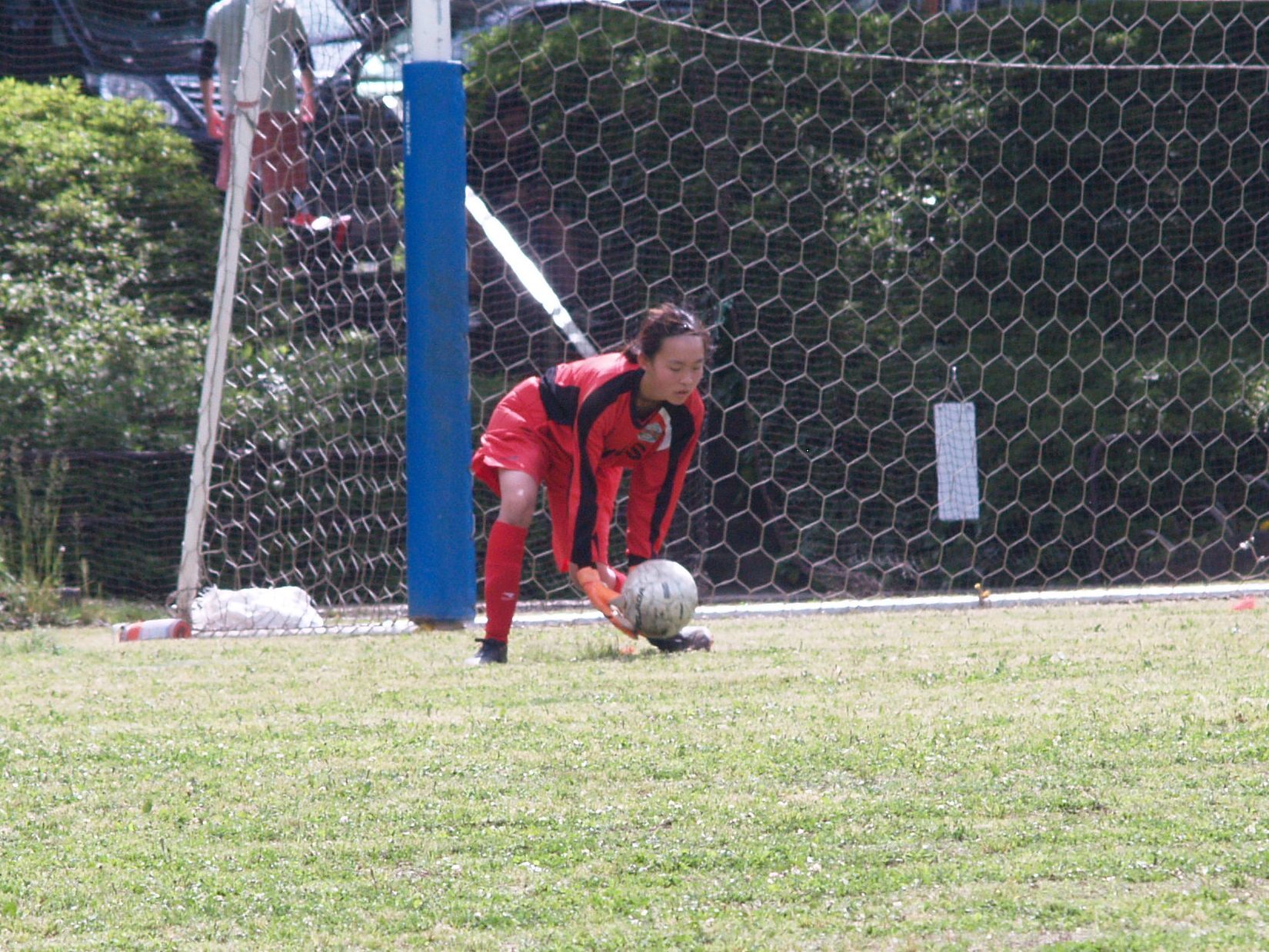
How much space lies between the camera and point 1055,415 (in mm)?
8172

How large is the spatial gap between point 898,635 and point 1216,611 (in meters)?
1.28

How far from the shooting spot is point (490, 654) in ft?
15.6

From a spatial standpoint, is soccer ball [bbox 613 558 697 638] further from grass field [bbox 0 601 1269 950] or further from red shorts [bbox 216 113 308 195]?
red shorts [bbox 216 113 308 195]

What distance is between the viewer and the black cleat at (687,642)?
16.1 feet

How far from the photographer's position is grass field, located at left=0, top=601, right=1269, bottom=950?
6.73 ft

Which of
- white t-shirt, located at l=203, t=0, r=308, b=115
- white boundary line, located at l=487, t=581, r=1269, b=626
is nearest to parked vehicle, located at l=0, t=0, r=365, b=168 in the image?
white t-shirt, located at l=203, t=0, r=308, b=115

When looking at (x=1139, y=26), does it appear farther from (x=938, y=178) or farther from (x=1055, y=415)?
(x=1055, y=415)

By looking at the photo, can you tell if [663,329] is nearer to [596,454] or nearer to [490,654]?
[596,454]

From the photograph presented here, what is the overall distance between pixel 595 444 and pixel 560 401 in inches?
10.3

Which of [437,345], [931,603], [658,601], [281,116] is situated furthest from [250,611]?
[931,603]

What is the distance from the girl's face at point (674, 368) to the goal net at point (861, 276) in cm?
246

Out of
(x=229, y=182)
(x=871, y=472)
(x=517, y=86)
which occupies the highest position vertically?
(x=517, y=86)

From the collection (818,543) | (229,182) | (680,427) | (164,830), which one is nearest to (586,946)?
(164,830)

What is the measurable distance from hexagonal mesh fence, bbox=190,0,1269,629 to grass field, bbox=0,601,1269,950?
11.0 feet
